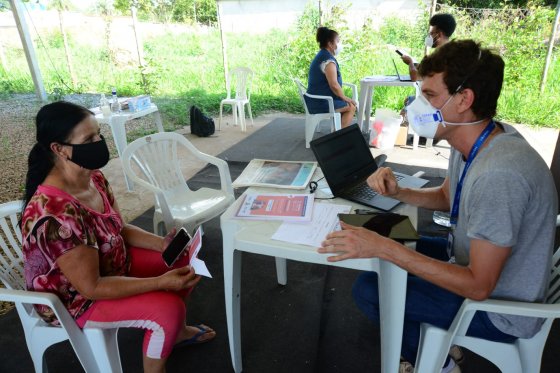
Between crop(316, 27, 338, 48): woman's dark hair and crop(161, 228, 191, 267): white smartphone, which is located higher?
crop(316, 27, 338, 48): woman's dark hair

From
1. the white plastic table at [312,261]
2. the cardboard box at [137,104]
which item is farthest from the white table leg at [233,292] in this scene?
the cardboard box at [137,104]

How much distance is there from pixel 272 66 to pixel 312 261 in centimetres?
717

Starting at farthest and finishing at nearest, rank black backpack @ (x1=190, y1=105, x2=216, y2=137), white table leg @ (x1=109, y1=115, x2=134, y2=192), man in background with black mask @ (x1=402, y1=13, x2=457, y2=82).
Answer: black backpack @ (x1=190, y1=105, x2=216, y2=137) < man in background with black mask @ (x1=402, y1=13, x2=457, y2=82) < white table leg @ (x1=109, y1=115, x2=134, y2=192)

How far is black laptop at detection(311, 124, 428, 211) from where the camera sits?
1411 mm

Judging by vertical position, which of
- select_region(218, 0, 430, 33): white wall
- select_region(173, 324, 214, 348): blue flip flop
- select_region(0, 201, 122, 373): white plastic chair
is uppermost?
select_region(218, 0, 430, 33): white wall

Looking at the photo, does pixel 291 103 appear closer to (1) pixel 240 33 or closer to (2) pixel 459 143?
(1) pixel 240 33

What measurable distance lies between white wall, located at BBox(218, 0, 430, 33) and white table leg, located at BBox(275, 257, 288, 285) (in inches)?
231

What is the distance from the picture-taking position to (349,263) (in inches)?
44.3

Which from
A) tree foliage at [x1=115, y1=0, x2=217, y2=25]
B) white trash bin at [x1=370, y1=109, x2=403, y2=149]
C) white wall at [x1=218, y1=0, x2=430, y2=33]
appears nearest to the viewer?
A: white trash bin at [x1=370, y1=109, x2=403, y2=149]

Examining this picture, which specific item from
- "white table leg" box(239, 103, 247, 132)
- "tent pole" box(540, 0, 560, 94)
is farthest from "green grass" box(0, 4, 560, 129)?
"white table leg" box(239, 103, 247, 132)

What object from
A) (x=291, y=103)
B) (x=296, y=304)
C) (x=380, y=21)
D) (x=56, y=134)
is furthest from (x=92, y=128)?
(x=380, y=21)

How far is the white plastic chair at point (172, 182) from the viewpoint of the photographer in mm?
2170

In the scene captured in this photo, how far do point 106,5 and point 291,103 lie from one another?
4.97 metres

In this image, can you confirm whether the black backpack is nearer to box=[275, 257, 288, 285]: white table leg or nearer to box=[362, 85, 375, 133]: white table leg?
box=[362, 85, 375, 133]: white table leg
